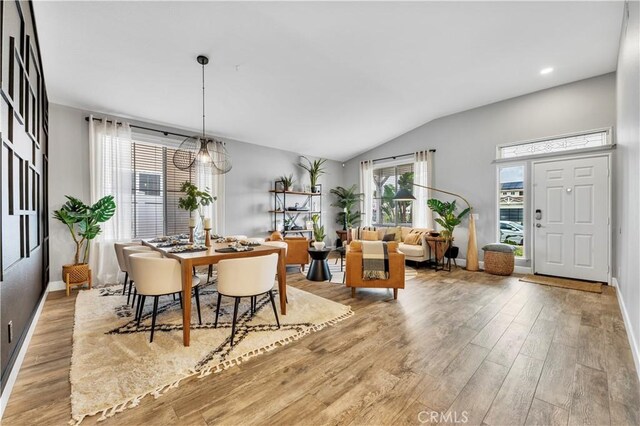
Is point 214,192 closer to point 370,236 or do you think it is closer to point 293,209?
point 293,209

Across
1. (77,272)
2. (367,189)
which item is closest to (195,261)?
(77,272)

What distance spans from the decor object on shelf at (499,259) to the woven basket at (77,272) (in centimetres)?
664

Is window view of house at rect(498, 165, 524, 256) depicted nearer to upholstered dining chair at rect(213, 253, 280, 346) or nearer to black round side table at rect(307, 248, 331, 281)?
black round side table at rect(307, 248, 331, 281)

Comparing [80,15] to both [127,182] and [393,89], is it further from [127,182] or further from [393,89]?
[393,89]

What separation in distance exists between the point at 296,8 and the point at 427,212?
4934 mm

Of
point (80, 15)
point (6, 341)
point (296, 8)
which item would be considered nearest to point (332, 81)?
point (296, 8)

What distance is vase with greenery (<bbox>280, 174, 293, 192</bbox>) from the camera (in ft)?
21.2

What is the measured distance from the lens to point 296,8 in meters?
2.76

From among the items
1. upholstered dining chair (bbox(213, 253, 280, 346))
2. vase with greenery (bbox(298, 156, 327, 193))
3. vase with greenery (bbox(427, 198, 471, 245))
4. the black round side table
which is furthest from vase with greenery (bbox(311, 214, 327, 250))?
vase with greenery (bbox(427, 198, 471, 245))

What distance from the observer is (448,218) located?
18.1 feet

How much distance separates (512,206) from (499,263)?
3.88ft

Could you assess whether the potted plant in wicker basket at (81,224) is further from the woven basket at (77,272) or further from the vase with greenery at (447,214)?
the vase with greenery at (447,214)

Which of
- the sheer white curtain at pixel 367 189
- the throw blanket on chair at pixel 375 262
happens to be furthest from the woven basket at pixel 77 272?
the sheer white curtain at pixel 367 189

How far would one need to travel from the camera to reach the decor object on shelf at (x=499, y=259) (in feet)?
16.1
